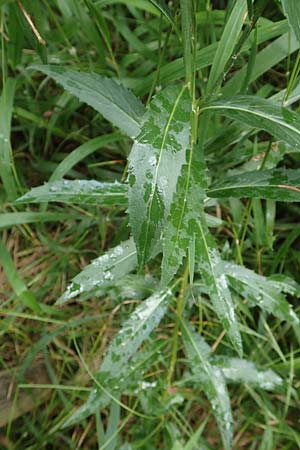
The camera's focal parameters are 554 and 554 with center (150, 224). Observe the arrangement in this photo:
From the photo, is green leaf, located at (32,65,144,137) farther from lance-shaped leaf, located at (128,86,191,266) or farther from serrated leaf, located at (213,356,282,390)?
serrated leaf, located at (213,356,282,390)

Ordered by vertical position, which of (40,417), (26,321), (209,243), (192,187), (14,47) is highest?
(14,47)

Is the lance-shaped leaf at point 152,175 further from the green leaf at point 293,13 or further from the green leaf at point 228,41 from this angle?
the green leaf at point 228,41

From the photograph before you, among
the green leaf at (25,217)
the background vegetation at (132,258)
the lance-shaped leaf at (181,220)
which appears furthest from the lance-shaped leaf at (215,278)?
the green leaf at (25,217)

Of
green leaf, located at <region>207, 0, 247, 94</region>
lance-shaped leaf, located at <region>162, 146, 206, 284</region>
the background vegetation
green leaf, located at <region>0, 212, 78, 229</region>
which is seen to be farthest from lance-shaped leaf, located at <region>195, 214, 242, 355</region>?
green leaf, located at <region>0, 212, 78, 229</region>

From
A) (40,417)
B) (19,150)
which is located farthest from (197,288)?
(19,150)

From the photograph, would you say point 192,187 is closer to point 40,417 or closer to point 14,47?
point 14,47

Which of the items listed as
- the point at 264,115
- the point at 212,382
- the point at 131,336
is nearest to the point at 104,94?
the point at 264,115
